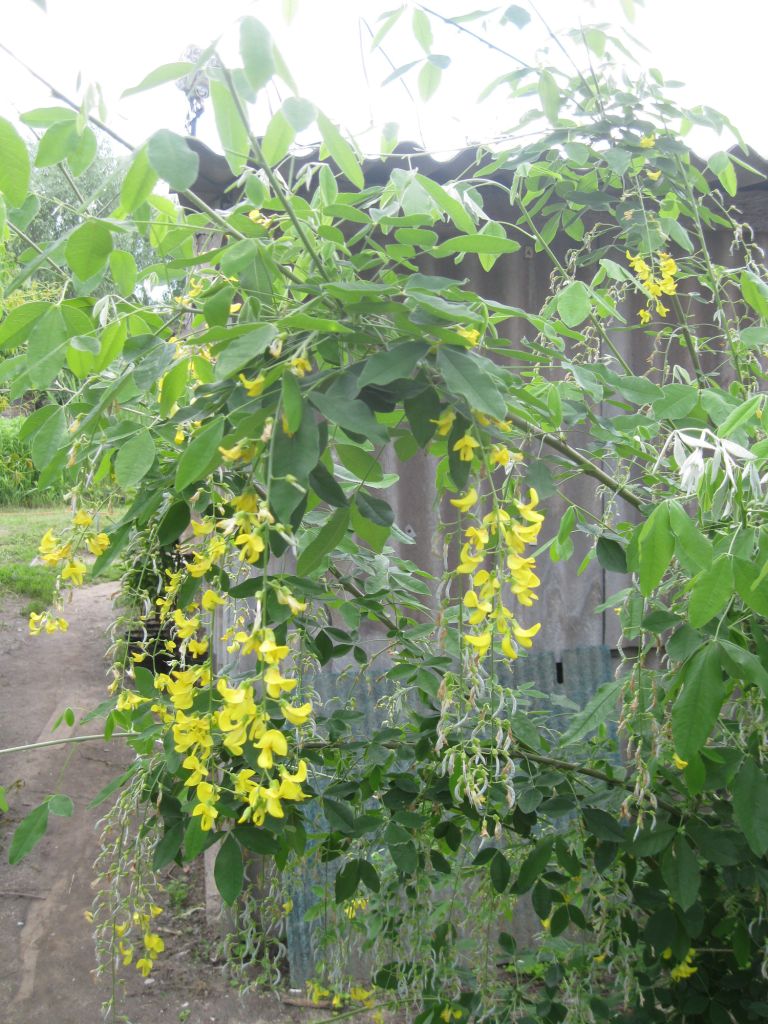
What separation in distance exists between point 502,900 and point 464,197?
142cm

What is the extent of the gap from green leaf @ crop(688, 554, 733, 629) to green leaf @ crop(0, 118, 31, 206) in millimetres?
871

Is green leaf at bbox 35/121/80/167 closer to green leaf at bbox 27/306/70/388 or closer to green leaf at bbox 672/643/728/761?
green leaf at bbox 27/306/70/388

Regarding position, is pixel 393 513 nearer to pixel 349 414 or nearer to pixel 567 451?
pixel 349 414

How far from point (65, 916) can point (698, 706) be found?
2954 millimetres

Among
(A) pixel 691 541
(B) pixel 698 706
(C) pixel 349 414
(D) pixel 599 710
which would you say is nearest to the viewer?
(C) pixel 349 414

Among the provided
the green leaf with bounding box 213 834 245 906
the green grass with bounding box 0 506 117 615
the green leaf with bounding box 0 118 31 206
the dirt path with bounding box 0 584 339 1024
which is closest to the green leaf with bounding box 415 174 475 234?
the green leaf with bounding box 0 118 31 206

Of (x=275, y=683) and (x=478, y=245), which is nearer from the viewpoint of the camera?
(x=275, y=683)

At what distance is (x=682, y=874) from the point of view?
143 centimetres

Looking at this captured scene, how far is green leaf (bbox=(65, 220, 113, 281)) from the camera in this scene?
948 millimetres

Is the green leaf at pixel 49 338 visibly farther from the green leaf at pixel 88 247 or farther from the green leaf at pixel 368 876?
the green leaf at pixel 368 876

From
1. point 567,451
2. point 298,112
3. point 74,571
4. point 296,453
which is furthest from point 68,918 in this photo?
point 298,112

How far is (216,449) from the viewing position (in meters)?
0.95

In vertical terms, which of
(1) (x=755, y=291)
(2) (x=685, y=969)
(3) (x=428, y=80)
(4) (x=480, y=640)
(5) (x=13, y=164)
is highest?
(3) (x=428, y=80)

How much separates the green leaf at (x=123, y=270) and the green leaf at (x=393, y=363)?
336mm
